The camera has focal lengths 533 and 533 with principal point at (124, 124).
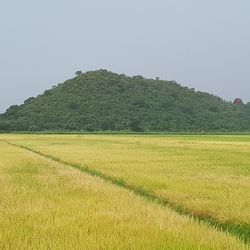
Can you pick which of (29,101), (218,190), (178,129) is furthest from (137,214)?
(29,101)

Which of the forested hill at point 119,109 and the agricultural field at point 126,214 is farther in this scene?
the forested hill at point 119,109

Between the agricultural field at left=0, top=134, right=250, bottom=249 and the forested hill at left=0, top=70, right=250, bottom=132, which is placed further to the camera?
the forested hill at left=0, top=70, right=250, bottom=132

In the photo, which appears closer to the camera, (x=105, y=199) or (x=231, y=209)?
(x=231, y=209)

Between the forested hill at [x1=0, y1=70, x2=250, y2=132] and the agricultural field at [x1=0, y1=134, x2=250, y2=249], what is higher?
the forested hill at [x1=0, y1=70, x2=250, y2=132]

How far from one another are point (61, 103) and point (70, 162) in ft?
228

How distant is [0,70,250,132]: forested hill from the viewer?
8531 cm

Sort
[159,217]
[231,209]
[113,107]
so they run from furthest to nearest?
[113,107], [231,209], [159,217]

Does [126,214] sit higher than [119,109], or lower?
lower

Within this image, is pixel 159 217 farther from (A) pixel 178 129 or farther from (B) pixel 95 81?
(B) pixel 95 81

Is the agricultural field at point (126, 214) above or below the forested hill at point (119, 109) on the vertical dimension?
below

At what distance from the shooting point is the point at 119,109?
89750 millimetres

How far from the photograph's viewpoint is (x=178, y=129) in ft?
279

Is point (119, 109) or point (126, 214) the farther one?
point (119, 109)

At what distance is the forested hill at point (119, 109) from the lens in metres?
85.3
